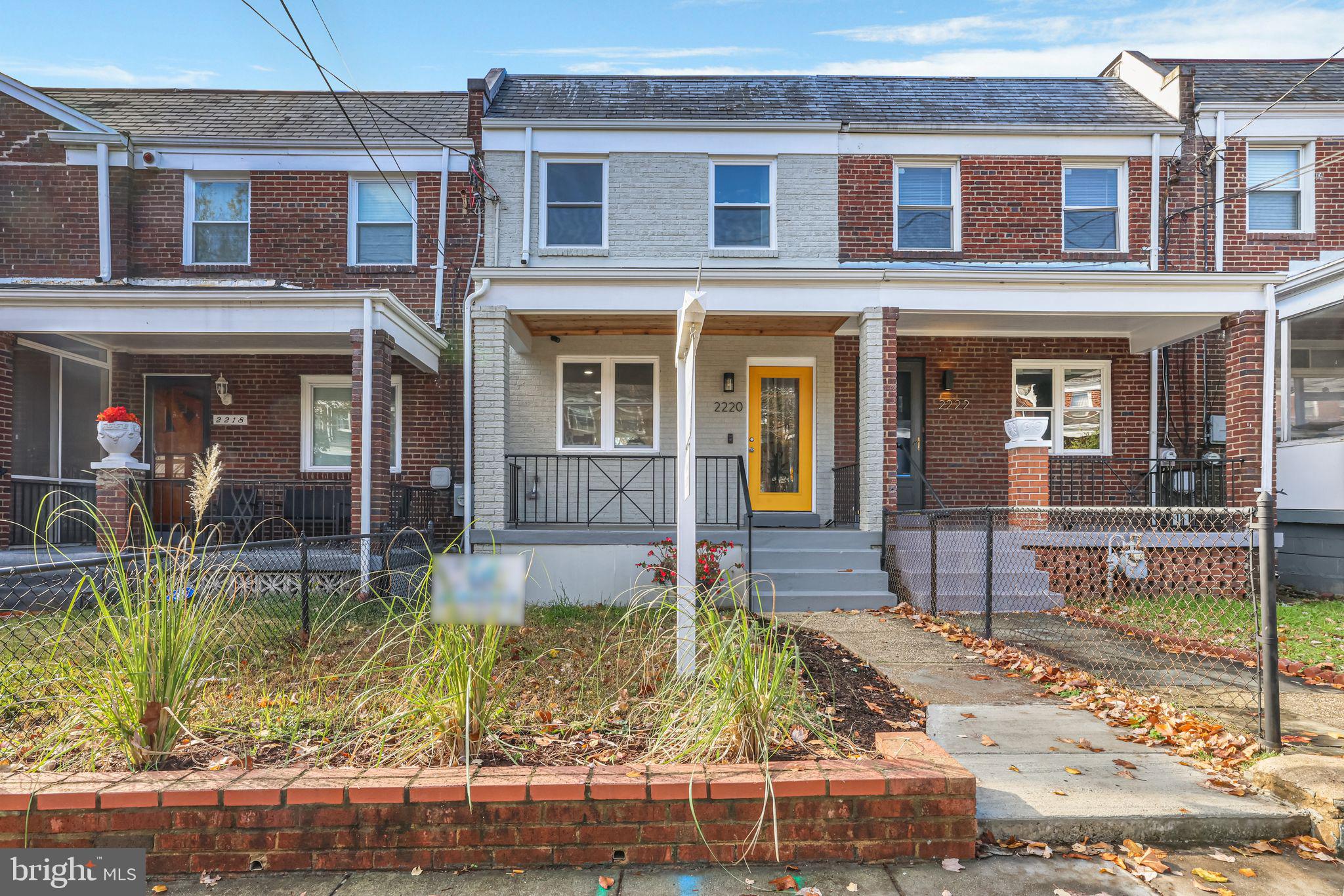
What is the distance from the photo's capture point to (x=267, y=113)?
12.2 metres

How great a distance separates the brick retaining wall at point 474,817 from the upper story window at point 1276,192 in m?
12.2

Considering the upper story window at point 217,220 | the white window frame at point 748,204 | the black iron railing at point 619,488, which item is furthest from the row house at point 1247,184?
the upper story window at point 217,220

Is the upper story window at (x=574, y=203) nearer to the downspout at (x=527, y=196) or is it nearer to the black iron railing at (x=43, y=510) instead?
the downspout at (x=527, y=196)

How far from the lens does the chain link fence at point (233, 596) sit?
332 centimetres

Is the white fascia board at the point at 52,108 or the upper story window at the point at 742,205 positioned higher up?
the white fascia board at the point at 52,108

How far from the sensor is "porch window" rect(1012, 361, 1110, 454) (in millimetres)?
11133

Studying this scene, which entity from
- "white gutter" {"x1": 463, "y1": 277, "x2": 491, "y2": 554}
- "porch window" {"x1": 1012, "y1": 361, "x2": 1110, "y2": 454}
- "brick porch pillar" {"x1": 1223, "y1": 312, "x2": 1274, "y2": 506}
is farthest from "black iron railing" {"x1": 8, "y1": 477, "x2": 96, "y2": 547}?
"brick porch pillar" {"x1": 1223, "y1": 312, "x2": 1274, "y2": 506}

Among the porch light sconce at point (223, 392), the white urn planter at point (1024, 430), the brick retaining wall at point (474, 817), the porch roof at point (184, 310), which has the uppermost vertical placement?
the porch roof at point (184, 310)

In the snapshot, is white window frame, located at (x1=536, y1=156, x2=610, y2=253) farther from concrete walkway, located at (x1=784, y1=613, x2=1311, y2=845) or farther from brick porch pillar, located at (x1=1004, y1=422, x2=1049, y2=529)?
concrete walkway, located at (x1=784, y1=613, x2=1311, y2=845)

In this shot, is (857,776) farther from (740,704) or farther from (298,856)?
(298,856)

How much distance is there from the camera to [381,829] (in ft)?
8.75

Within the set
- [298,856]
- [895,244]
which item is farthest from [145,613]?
[895,244]

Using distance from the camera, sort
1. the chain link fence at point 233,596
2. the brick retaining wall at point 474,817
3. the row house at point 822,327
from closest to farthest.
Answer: the brick retaining wall at point 474,817
the chain link fence at point 233,596
the row house at point 822,327

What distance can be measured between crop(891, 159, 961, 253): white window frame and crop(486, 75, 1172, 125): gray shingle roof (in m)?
0.57
